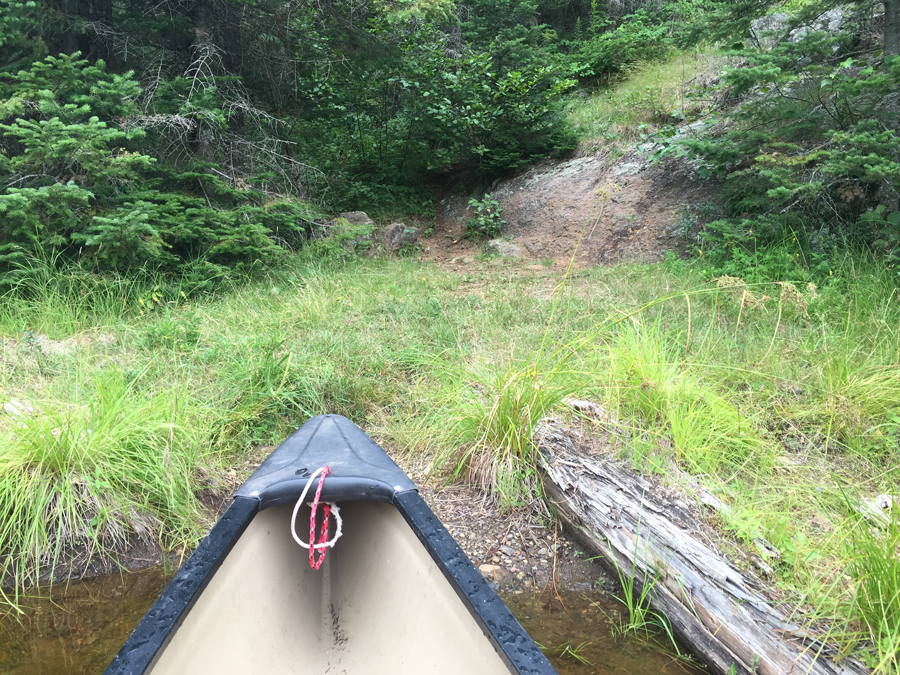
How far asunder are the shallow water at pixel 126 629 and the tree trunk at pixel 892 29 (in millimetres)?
5309

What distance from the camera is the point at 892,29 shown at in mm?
A: 4449

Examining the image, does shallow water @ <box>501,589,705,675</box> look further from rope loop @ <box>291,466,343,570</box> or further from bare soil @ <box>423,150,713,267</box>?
bare soil @ <box>423,150,713,267</box>

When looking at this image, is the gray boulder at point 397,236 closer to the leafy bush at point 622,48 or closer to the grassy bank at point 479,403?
the grassy bank at point 479,403

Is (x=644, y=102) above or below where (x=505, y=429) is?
above

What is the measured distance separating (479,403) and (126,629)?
1825 millimetres

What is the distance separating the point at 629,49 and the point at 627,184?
409 cm

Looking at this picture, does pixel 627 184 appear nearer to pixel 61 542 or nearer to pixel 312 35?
pixel 312 35

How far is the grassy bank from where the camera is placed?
2.19 meters

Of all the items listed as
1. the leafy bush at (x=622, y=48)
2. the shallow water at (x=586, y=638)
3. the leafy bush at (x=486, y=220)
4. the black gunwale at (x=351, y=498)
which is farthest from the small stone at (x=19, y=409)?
the leafy bush at (x=622, y=48)

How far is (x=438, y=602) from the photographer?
1680mm

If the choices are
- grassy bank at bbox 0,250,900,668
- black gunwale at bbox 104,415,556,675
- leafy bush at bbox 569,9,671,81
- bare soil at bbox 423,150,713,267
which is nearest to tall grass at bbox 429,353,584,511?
grassy bank at bbox 0,250,900,668

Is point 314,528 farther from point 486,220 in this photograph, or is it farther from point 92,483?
point 486,220

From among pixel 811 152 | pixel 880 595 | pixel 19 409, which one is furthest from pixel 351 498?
pixel 811 152

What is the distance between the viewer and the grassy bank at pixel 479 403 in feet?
7.18
